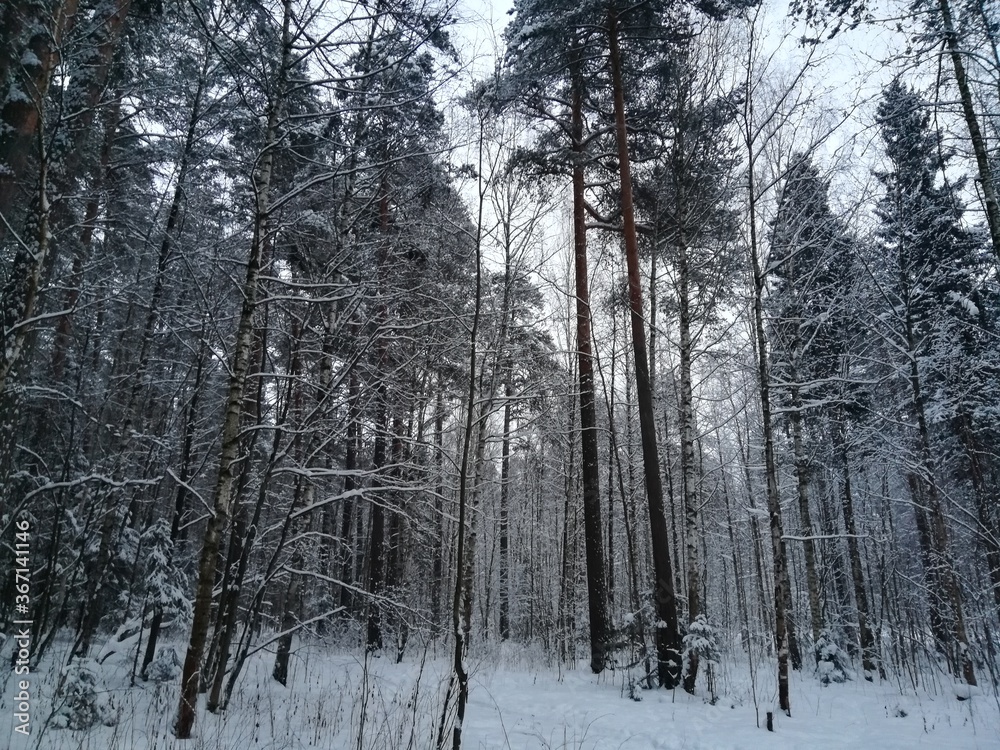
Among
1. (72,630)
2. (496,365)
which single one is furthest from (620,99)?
(72,630)

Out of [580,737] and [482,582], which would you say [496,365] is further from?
[482,582]

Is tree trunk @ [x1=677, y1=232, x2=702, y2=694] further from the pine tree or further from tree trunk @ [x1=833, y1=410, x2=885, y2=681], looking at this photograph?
tree trunk @ [x1=833, y1=410, x2=885, y2=681]

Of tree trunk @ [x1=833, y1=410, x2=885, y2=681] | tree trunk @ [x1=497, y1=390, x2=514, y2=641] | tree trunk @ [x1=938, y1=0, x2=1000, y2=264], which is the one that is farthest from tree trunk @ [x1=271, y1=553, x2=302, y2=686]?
tree trunk @ [x1=833, y1=410, x2=885, y2=681]

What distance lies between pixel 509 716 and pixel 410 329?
6416 millimetres

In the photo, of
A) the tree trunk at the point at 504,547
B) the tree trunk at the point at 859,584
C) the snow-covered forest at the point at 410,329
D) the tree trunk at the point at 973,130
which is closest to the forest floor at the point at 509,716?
the snow-covered forest at the point at 410,329

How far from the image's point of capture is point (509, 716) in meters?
6.23

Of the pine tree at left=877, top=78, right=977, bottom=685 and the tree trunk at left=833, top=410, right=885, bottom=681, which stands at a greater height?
the pine tree at left=877, top=78, right=977, bottom=685

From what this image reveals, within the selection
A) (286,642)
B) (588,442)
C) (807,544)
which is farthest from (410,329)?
(807,544)

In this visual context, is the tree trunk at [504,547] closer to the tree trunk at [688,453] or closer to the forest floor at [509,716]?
the tree trunk at [688,453]

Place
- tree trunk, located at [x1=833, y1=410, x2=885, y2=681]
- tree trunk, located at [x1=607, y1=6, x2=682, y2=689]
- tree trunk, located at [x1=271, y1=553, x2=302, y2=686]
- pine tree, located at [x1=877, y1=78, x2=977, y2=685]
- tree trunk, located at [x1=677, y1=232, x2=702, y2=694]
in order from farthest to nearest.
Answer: tree trunk, located at [x1=833, y1=410, x2=885, y2=681]
pine tree, located at [x1=877, y1=78, x2=977, y2=685]
tree trunk, located at [x1=677, y1=232, x2=702, y2=694]
tree trunk, located at [x1=607, y1=6, x2=682, y2=689]
tree trunk, located at [x1=271, y1=553, x2=302, y2=686]

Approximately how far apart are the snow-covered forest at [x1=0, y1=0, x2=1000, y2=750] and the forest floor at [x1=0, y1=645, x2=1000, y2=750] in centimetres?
9

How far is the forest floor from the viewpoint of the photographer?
4.64 metres

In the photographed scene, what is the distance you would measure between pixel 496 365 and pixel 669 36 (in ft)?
23.7

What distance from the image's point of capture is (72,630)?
35.6 ft
